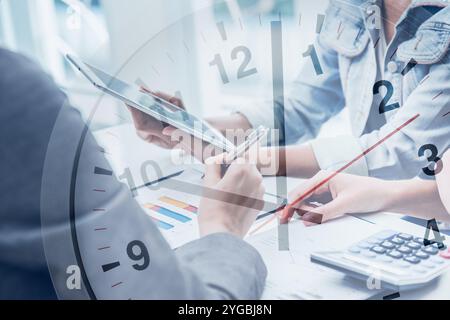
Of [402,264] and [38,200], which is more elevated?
[38,200]

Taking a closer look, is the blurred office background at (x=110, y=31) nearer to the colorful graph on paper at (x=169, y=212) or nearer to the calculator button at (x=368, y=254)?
the colorful graph on paper at (x=169, y=212)

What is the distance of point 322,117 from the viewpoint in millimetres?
871

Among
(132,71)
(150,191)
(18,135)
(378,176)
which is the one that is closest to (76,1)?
(132,71)

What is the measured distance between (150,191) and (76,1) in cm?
38

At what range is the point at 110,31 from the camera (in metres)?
0.87

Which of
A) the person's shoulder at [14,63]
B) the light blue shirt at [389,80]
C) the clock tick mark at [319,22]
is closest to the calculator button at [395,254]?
the light blue shirt at [389,80]

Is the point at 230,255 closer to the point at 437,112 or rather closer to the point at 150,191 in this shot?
the point at 150,191

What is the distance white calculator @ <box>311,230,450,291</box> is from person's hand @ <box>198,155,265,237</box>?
0.11m

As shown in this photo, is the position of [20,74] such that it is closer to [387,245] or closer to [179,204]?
[179,204]

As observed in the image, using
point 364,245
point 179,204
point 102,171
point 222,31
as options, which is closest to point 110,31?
point 222,31

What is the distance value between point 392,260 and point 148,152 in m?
0.43

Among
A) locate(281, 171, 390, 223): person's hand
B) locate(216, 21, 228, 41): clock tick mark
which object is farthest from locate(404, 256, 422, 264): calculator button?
locate(216, 21, 228, 41): clock tick mark

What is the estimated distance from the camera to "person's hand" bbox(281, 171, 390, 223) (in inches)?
26.5

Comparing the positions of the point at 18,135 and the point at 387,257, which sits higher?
the point at 18,135
